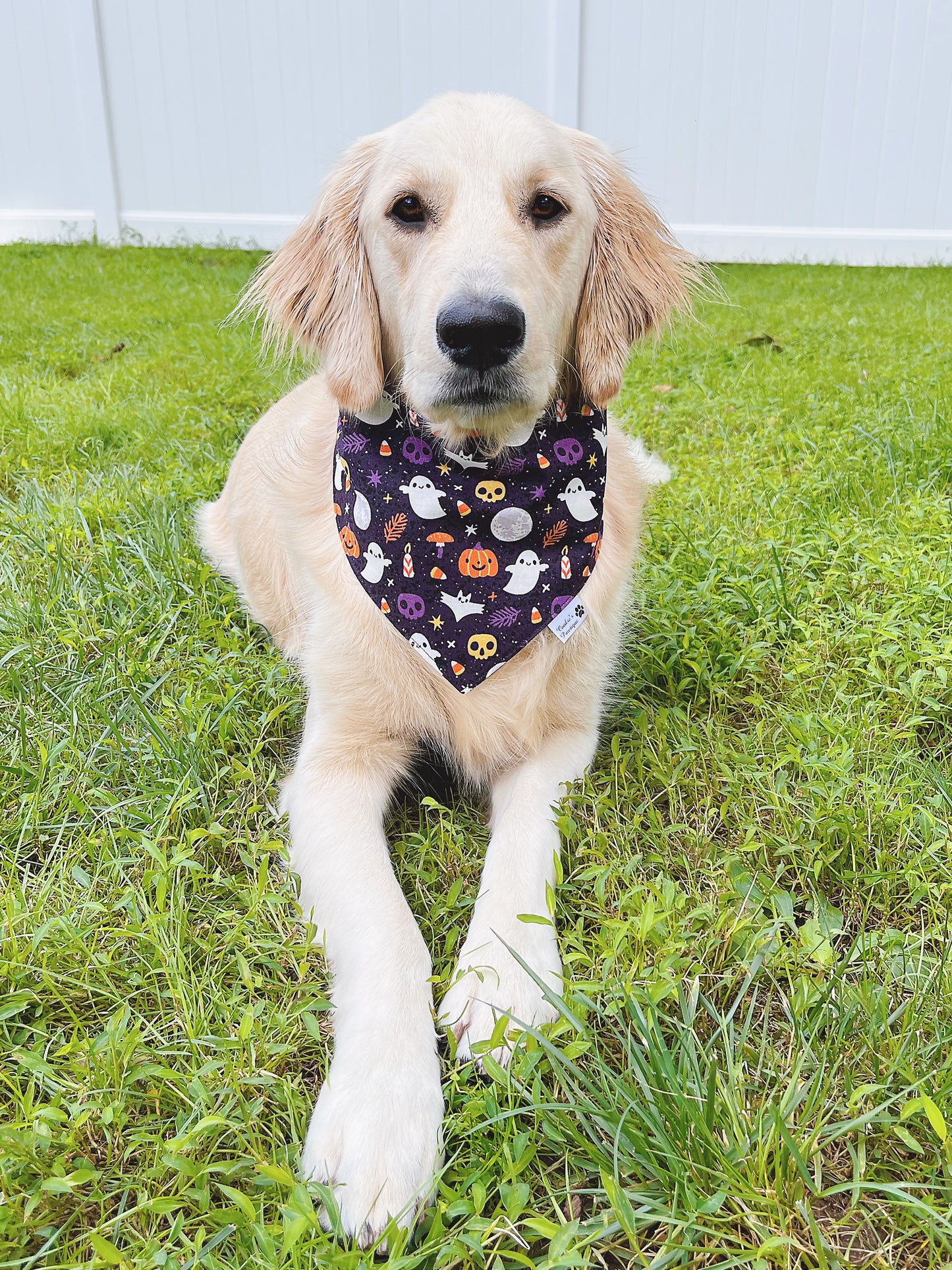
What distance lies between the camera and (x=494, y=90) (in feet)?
33.6

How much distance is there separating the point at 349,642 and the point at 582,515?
2.00ft

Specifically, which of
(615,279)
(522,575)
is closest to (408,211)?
(615,279)

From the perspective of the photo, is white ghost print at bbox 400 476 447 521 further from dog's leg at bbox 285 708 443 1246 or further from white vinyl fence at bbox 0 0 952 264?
white vinyl fence at bbox 0 0 952 264

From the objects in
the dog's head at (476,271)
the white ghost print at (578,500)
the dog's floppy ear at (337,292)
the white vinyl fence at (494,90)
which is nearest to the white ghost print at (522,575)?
the white ghost print at (578,500)

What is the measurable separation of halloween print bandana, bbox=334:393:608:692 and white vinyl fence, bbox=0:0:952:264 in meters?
9.38

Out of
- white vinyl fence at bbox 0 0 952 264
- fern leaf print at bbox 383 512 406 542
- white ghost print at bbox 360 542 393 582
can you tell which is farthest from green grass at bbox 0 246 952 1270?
white vinyl fence at bbox 0 0 952 264

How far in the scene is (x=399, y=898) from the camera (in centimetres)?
167

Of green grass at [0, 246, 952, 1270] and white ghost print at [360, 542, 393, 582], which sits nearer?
green grass at [0, 246, 952, 1270]

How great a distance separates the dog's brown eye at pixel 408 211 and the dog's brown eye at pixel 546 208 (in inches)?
9.5

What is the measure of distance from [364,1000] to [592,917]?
0.42m

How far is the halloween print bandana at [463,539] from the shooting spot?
6.95 feet

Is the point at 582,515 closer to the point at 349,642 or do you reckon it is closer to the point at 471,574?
the point at 471,574

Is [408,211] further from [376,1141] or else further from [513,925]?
[376,1141]

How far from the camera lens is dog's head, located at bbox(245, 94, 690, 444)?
6.11 ft
